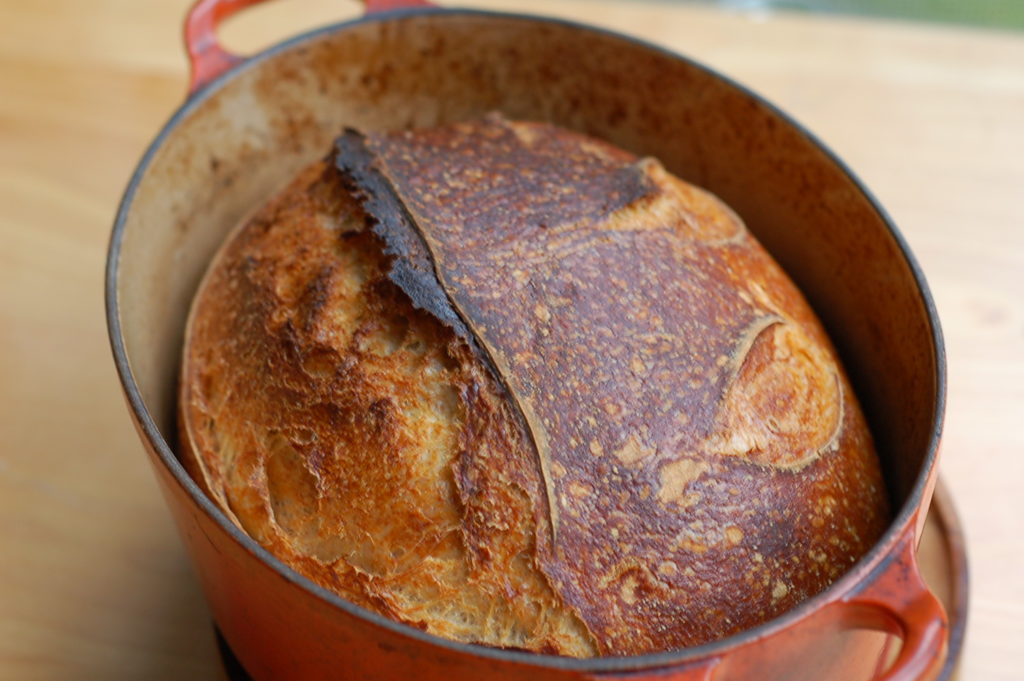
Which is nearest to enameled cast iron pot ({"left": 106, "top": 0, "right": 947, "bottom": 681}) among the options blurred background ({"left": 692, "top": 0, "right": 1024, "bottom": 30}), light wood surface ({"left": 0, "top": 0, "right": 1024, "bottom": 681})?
light wood surface ({"left": 0, "top": 0, "right": 1024, "bottom": 681})

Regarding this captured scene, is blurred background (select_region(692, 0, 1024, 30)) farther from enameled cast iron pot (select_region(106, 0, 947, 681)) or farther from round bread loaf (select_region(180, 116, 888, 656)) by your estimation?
round bread loaf (select_region(180, 116, 888, 656))

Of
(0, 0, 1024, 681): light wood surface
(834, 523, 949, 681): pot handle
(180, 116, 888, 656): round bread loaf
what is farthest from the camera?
(0, 0, 1024, 681): light wood surface

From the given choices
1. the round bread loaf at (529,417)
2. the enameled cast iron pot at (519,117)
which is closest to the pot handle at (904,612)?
the enameled cast iron pot at (519,117)

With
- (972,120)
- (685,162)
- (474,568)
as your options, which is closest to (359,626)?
(474,568)

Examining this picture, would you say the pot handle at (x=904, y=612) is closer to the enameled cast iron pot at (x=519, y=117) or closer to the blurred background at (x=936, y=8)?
→ the enameled cast iron pot at (x=519, y=117)

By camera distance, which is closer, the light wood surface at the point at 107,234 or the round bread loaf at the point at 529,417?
the round bread loaf at the point at 529,417

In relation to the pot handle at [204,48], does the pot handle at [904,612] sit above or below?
below
